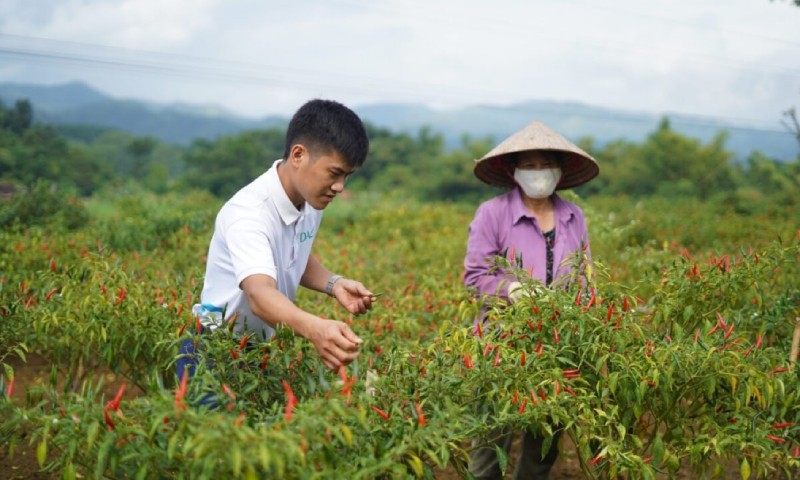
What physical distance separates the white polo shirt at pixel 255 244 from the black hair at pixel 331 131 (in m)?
0.17

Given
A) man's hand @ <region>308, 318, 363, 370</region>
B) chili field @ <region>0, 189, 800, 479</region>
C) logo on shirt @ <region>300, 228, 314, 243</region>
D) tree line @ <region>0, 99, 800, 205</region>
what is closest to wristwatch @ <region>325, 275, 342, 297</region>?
logo on shirt @ <region>300, 228, 314, 243</region>

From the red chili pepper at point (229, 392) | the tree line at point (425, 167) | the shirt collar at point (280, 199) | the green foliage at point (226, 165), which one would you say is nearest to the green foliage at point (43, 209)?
the shirt collar at point (280, 199)

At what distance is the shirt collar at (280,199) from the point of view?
98.7 inches

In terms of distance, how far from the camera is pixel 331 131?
2443mm

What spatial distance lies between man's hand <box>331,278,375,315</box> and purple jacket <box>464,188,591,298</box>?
0.96 m

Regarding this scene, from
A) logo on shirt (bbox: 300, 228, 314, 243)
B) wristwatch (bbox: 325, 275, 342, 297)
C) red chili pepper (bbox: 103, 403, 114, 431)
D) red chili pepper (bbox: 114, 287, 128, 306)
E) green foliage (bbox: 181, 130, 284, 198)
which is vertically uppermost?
logo on shirt (bbox: 300, 228, 314, 243)

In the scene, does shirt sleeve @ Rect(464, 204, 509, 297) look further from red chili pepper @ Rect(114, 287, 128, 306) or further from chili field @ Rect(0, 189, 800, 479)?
red chili pepper @ Rect(114, 287, 128, 306)

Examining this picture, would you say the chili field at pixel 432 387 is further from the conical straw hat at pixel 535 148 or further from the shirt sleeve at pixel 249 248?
the conical straw hat at pixel 535 148

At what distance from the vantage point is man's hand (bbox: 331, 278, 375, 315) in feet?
8.57

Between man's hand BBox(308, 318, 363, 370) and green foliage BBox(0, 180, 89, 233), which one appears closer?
man's hand BBox(308, 318, 363, 370)

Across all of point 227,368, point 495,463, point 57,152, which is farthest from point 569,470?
point 57,152

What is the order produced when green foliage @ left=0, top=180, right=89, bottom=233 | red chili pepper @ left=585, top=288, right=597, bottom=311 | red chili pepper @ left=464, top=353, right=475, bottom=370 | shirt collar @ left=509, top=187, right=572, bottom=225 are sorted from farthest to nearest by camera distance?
1. green foliage @ left=0, top=180, right=89, bottom=233
2. shirt collar @ left=509, top=187, right=572, bottom=225
3. red chili pepper @ left=585, top=288, right=597, bottom=311
4. red chili pepper @ left=464, top=353, right=475, bottom=370

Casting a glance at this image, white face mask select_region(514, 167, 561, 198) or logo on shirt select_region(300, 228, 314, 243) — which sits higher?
white face mask select_region(514, 167, 561, 198)

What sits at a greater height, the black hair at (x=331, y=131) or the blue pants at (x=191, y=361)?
the black hair at (x=331, y=131)
